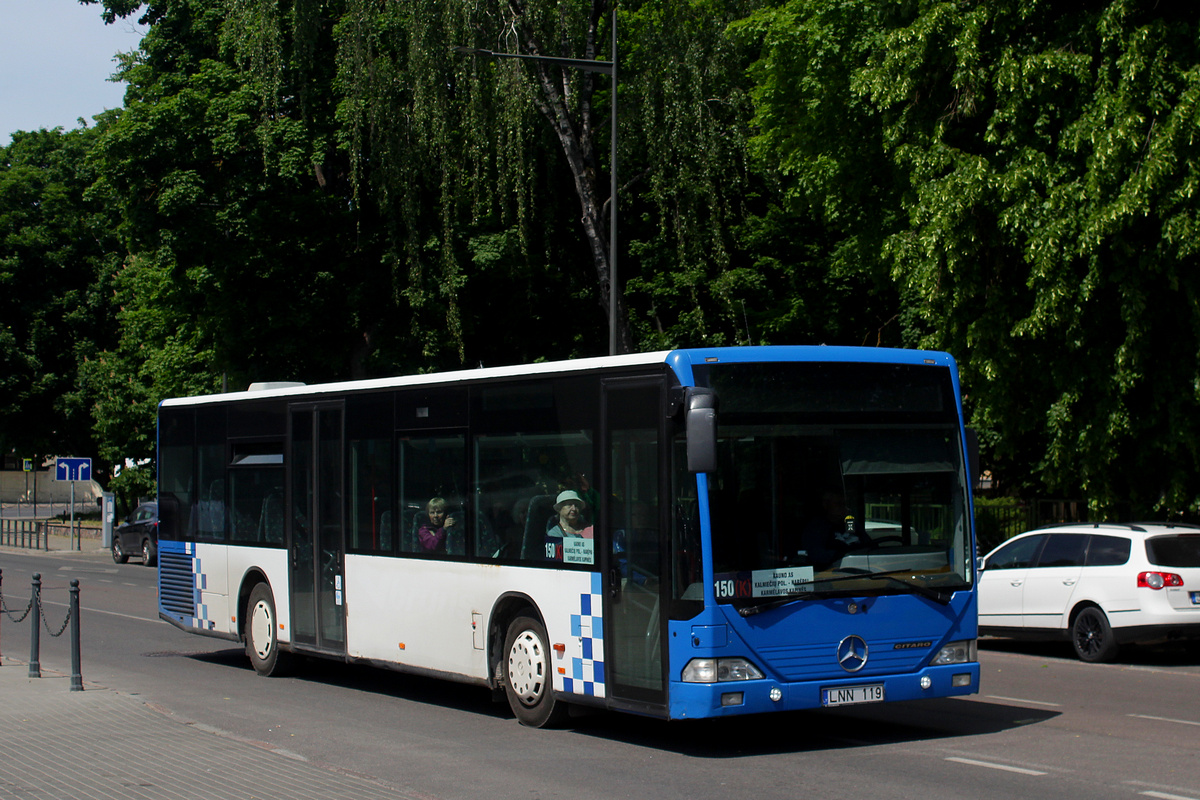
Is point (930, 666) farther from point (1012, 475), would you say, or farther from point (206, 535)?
point (1012, 475)

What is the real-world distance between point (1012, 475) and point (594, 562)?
2265cm

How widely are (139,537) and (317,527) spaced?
86.9 ft

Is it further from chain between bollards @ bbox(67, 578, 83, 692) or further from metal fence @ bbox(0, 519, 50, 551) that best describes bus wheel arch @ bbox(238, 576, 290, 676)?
metal fence @ bbox(0, 519, 50, 551)

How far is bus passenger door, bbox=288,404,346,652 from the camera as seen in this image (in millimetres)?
13070

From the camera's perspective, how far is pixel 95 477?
65812 mm

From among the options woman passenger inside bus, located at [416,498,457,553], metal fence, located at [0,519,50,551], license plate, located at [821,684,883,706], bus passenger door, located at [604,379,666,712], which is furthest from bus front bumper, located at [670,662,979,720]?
metal fence, located at [0,519,50,551]

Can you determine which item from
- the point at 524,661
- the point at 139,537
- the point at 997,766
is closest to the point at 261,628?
the point at 524,661

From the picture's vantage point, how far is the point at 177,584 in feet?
52.9

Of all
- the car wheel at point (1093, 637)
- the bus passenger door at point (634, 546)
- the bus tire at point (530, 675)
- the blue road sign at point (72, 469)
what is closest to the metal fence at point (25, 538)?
the blue road sign at point (72, 469)

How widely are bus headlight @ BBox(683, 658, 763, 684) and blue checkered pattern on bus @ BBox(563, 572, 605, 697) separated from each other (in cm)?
A: 96

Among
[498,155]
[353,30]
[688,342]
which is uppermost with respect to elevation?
[353,30]

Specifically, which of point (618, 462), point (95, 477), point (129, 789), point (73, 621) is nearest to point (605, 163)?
point (73, 621)

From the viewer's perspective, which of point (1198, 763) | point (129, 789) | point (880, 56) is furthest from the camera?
point (880, 56)

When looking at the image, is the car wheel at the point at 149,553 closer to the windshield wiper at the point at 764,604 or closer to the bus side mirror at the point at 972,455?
the bus side mirror at the point at 972,455
